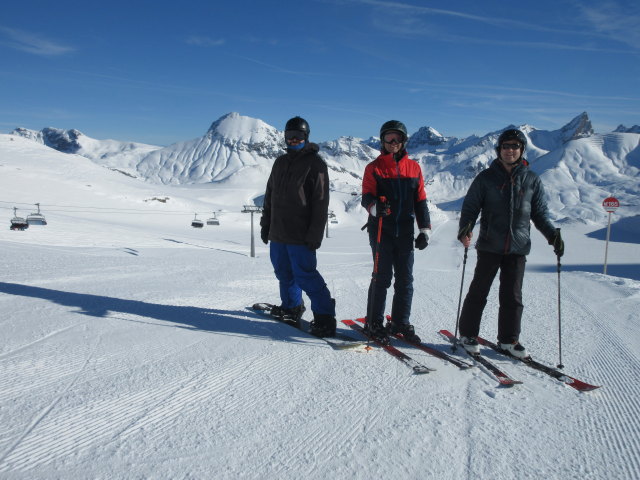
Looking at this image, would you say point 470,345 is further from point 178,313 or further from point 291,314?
point 178,313

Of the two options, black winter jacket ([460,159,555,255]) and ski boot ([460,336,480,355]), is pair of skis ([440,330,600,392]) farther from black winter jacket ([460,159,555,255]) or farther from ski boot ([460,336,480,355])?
black winter jacket ([460,159,555,255])

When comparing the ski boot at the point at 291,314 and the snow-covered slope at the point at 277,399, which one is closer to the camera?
the snow-covered slope at the point at 277,399

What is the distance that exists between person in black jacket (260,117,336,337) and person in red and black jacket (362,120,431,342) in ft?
1.35

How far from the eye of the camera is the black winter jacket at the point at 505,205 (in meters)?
3.36

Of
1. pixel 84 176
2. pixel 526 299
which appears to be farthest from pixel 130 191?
pixel 526 299

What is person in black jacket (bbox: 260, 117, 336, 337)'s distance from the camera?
3.81 m

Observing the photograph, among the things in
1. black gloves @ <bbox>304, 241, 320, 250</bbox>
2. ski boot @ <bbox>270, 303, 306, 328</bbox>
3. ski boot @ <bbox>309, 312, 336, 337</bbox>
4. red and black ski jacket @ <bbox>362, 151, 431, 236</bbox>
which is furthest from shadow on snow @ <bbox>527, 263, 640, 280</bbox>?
black gloves @ <bbox>304, 241, 320, 250</bbox>

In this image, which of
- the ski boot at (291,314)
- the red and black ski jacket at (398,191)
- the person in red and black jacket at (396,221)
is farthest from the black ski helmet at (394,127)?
the ski boot at (291,314)

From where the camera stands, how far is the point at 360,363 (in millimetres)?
3154

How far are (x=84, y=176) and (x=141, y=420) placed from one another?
7162 cm

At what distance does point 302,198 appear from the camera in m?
3.83

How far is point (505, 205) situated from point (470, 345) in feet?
3.98

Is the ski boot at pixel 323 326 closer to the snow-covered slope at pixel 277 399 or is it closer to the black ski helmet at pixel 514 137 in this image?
the snow-covered slope at pixel 277 399

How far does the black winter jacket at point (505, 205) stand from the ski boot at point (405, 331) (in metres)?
0.98
